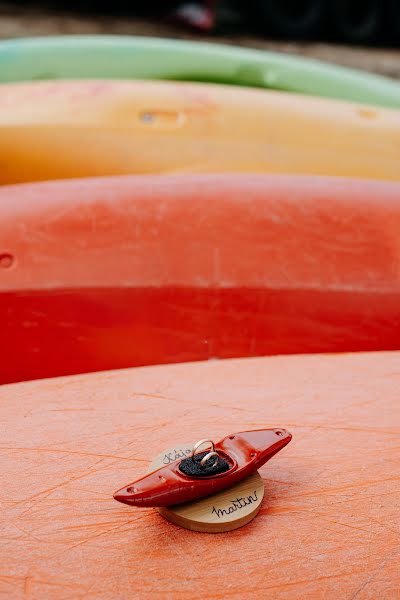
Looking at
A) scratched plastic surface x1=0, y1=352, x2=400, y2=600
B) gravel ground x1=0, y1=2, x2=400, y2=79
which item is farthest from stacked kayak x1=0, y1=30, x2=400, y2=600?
gravel ground x1=0, y1=2, x2=400, y2=79

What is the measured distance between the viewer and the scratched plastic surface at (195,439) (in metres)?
0.80

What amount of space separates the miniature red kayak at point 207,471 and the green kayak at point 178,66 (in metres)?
2.19

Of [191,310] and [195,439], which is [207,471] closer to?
[195,439]

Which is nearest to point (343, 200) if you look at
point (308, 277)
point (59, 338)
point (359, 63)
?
point (308, 277)

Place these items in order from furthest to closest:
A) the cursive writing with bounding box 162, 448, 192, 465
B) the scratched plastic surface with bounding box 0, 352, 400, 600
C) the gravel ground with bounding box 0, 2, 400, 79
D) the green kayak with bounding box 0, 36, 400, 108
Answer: the gravel ground with bounding box 0, 2, 400, 79
the green kayak with bounding box 0, 36, 400, 108
the cursive writing with bounding box 162, 448, 192, 465
the scratched plastic surface with bounding box 0, 352, 400, 600

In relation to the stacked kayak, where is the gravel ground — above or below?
below

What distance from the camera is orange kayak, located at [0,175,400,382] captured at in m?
1.47

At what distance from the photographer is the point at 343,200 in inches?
66.3

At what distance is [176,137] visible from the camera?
2.13 meters

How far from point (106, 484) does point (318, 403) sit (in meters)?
0.35

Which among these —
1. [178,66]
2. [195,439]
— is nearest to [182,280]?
[195,439]

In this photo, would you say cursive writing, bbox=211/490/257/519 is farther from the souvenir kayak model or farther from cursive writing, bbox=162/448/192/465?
the souvenir kayak model

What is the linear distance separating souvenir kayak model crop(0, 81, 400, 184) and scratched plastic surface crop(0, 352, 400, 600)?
101 cm

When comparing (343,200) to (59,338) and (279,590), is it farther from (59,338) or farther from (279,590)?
(279,590)
